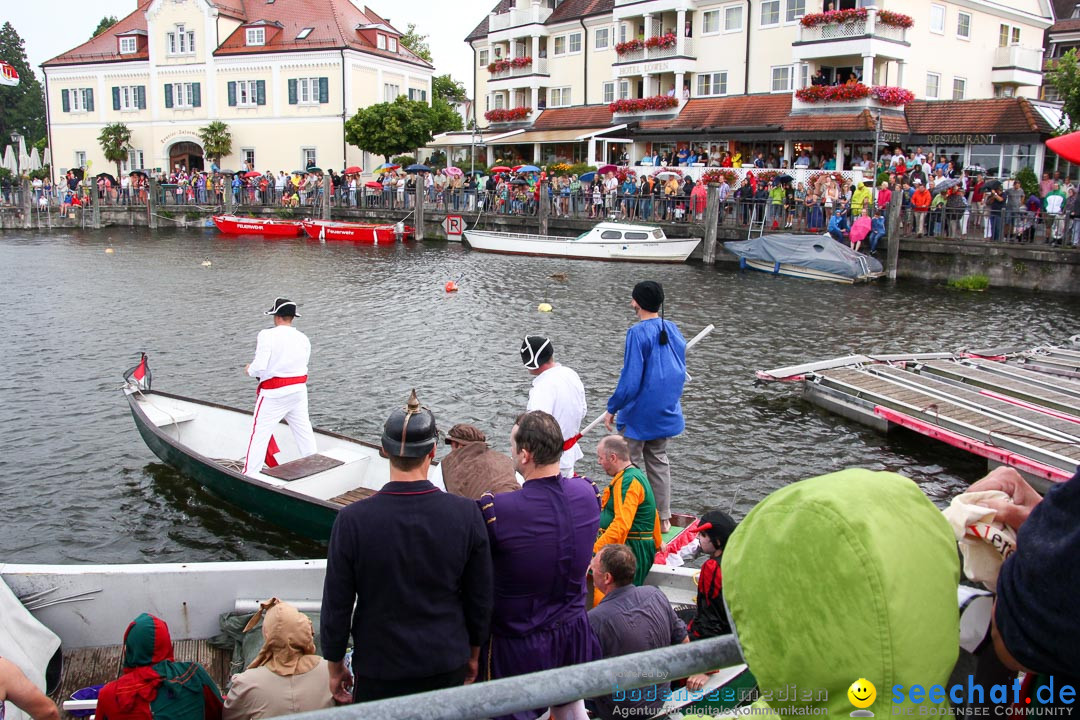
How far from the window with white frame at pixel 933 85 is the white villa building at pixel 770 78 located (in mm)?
97

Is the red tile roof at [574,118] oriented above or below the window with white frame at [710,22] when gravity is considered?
below

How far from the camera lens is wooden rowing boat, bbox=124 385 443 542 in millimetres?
8992

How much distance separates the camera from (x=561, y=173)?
43062mm

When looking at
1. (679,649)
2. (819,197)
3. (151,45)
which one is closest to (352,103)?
(151,45)

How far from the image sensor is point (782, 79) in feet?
137

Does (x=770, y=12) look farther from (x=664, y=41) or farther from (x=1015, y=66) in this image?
(x=1015, y=66)

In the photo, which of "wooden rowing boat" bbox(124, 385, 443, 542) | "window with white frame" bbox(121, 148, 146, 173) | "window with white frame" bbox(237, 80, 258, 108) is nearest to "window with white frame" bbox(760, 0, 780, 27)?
"window with white frame" bbox(237, 80, 258, 108)

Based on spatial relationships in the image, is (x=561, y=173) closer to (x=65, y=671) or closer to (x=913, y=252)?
(x=913, y=252)

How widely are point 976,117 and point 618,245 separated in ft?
53.4

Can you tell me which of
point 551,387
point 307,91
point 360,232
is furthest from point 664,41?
point 551,387

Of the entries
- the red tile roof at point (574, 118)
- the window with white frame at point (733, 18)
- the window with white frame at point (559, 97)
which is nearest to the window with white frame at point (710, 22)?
the window with white frame at point (733, 18)

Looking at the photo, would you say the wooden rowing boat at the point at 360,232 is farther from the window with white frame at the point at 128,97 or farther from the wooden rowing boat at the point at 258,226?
the window with white frame at the point at 128,97

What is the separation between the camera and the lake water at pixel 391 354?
34.5 feet

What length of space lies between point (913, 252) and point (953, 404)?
16915mm
